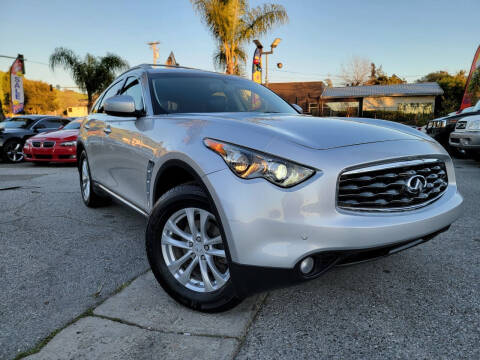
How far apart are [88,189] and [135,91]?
1840 mm

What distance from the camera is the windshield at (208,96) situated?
9.74ft

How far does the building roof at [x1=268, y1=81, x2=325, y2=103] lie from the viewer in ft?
120

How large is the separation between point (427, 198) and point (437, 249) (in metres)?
1.30

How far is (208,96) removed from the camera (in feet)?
10.5

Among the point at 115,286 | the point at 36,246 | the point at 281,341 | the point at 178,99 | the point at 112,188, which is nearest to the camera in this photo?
the point at 281,341

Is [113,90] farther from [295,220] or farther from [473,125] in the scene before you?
[473,125]

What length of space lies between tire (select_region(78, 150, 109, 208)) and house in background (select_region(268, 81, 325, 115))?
32.3 metres

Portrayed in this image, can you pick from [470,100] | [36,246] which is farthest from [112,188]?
[470,100]

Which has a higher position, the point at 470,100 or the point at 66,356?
the point at 470,100

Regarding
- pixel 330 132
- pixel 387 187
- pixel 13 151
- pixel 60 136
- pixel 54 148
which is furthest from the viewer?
pixel 13 151

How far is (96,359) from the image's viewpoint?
5.69 feet

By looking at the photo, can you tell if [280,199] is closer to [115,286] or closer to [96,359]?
[96,359]

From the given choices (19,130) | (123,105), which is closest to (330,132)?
(123,105)

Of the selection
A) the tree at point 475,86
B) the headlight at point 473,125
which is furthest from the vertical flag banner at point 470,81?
the headlight at point 473,125
